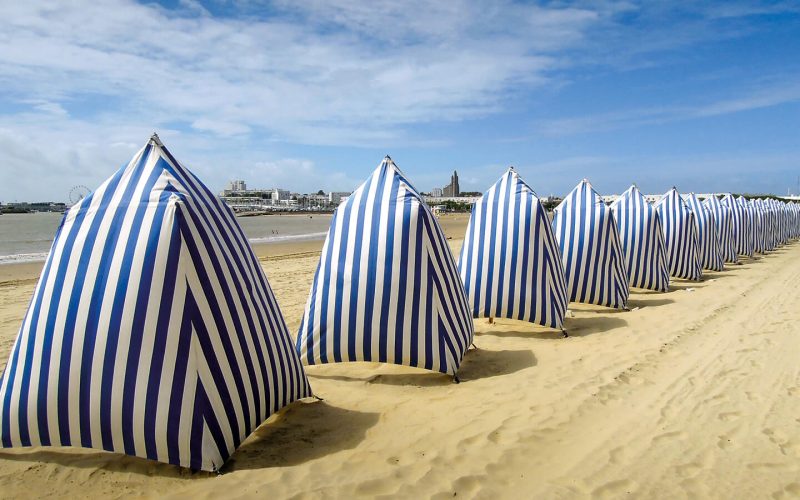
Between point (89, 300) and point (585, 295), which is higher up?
point (89, 300)

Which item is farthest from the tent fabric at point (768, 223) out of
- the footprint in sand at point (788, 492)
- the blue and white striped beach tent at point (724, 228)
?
the footprint in sand at point (788, 492)

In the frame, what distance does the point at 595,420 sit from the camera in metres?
4.00

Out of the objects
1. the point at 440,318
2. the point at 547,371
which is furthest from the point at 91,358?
the point at 547,371

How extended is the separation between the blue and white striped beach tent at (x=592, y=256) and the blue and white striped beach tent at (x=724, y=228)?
30.1ft

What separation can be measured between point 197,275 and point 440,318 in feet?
7.79

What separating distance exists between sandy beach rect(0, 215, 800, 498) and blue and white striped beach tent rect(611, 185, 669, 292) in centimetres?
393

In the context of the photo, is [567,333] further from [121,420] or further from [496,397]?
[121,420]

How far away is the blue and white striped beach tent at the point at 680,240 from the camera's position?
12.4 m

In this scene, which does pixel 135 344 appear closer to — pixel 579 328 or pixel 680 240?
pixel 579 328

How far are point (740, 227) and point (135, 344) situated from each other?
21066 mm

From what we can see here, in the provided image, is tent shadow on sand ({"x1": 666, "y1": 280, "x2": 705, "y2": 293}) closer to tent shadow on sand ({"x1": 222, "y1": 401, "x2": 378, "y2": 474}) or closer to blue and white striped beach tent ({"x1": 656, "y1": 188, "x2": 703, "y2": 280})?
blue and white striped beach tent ({"x1": 656, "y1": 188, "x2": 703, "y2": 280})

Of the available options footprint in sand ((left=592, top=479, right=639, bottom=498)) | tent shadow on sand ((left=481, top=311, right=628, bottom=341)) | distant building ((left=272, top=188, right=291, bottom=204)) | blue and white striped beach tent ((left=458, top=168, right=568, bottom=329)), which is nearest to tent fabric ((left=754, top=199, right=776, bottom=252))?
tent shadow on sand ((left=481, top=311, right=628, bottom=341))

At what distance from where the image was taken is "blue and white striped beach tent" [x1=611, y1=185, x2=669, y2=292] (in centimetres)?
1042

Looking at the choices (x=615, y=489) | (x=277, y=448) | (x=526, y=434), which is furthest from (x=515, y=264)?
(x=277, y=448)
